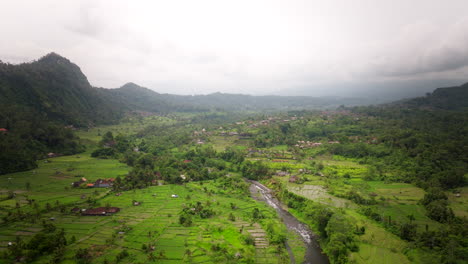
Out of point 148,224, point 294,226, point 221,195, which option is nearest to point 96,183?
point 148,224

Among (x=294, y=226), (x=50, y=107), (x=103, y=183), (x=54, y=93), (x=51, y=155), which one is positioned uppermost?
(x=54, y=93)

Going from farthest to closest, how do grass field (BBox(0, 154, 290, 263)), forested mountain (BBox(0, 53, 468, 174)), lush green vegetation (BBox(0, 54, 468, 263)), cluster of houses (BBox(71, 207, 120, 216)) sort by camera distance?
1. forested mountain (BBox(0, 53, 468, 174))
2. cluster of houses (BBox(71, 207, 120, 216))
3. lush green vegetation (BBox(0, 54, 468, 263))
4. grass field (BBox(0, 154, 290, 263))

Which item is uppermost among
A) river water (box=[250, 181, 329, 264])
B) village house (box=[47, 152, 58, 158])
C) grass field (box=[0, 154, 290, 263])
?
village house (box=[47, 152, 58, 158])

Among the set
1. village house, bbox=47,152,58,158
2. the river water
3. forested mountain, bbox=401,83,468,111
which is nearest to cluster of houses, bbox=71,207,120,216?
the river water

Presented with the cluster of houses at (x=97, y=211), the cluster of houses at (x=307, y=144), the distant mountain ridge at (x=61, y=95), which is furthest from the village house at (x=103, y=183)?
the cluster of houses at (x=307, y=144)

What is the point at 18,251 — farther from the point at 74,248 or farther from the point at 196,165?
the point at 196,165

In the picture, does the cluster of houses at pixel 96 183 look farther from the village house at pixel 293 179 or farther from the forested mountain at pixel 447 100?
the forested mountain at pixel 447 100

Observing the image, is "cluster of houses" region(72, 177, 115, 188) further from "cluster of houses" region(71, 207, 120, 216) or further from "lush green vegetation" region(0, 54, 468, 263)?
"cluster of houses" region(71, 207, 120, 216)

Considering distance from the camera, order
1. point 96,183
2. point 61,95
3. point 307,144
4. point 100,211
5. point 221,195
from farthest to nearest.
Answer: point 61,95 → point 307,144 → point 221,195 → point 96,183 → point 100,211

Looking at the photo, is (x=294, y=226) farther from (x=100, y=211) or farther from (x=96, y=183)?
(x=96, y=183)
